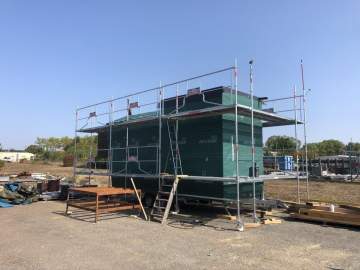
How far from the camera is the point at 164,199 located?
509 inches

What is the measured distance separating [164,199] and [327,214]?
5405 mm

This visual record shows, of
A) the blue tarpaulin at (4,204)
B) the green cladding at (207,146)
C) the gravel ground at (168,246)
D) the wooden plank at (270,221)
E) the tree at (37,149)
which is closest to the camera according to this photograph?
the gravel ground at (168,246)

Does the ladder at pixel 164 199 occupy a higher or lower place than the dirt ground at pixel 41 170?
lower

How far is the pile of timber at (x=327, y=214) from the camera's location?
10852 millimetres

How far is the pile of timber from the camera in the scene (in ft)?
35.6

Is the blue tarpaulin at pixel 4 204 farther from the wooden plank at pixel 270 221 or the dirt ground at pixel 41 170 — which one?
the dirt ground at pixel 41 170

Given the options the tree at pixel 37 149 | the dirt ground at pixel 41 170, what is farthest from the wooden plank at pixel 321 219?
the tree at pixel 37 149

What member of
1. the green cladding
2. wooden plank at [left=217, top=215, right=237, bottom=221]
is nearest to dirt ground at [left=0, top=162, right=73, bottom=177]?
the green cladding

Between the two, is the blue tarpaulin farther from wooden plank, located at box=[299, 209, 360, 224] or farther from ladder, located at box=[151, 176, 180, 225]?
wooden plank, located at box=[299, 209, 360, 224]

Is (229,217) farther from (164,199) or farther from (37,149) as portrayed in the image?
(37,149)

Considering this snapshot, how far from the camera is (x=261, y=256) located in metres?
7.59

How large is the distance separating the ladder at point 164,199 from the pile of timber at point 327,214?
414 cm

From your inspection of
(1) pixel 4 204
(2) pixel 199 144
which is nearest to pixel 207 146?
(2) pixel 199 144

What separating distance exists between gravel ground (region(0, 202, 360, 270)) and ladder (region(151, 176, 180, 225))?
70cm
